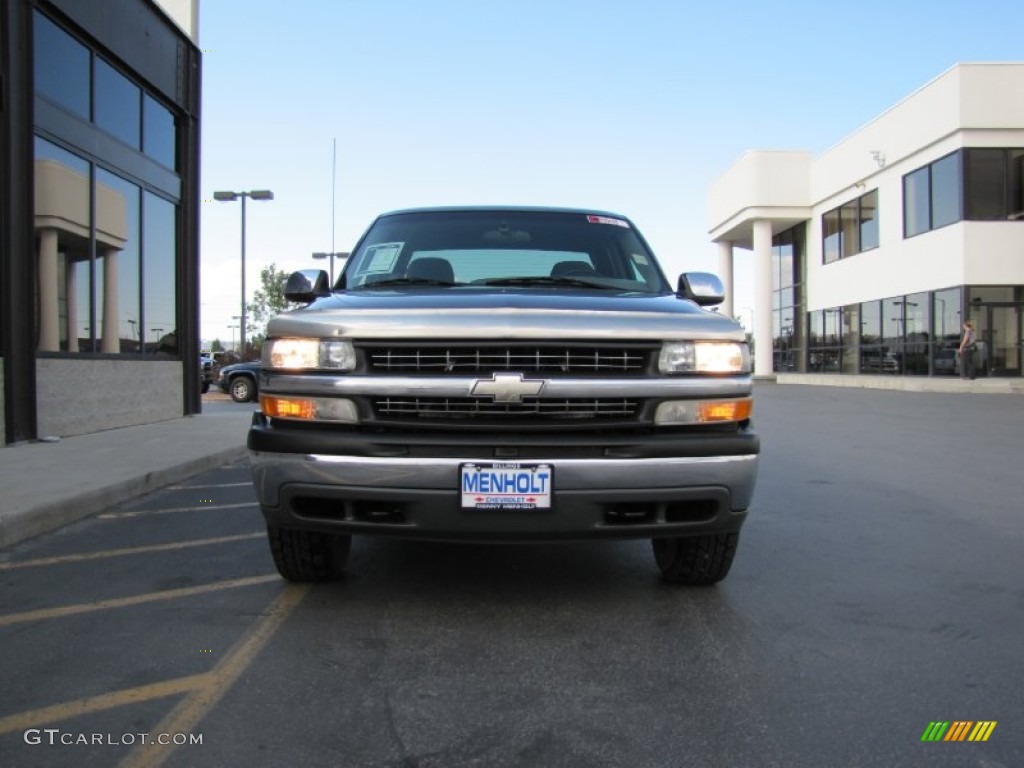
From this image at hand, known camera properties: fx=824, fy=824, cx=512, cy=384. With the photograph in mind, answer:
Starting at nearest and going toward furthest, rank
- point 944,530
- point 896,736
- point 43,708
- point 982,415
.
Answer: point 896,736, point 43,708, point 944,530, point 982,415

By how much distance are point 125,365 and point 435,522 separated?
30.9 feet

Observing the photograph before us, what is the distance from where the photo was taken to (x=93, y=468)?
23.9 ft

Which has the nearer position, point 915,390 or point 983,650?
point 983,650

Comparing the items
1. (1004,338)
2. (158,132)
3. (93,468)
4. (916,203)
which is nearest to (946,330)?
(1004,338)

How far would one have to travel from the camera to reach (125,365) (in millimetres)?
11242

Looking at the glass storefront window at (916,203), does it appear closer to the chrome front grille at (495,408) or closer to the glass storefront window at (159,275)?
the glass storefront window at (159,275)

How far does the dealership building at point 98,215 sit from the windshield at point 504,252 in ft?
19.0

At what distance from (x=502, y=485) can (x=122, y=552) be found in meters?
2.87

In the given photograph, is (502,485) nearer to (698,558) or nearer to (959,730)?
(698,558)

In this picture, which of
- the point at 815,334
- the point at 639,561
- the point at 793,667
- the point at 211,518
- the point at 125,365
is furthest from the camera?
the point at 815,334

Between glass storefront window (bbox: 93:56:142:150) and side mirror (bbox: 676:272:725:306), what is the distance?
901cm

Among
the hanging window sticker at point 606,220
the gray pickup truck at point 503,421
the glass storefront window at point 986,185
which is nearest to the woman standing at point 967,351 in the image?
the glass storefront window at point 986,185

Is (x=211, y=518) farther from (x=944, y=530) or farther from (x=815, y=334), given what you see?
(x=815, y=334)

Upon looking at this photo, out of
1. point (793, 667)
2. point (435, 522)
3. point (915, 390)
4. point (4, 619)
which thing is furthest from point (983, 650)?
point (915, 390)
